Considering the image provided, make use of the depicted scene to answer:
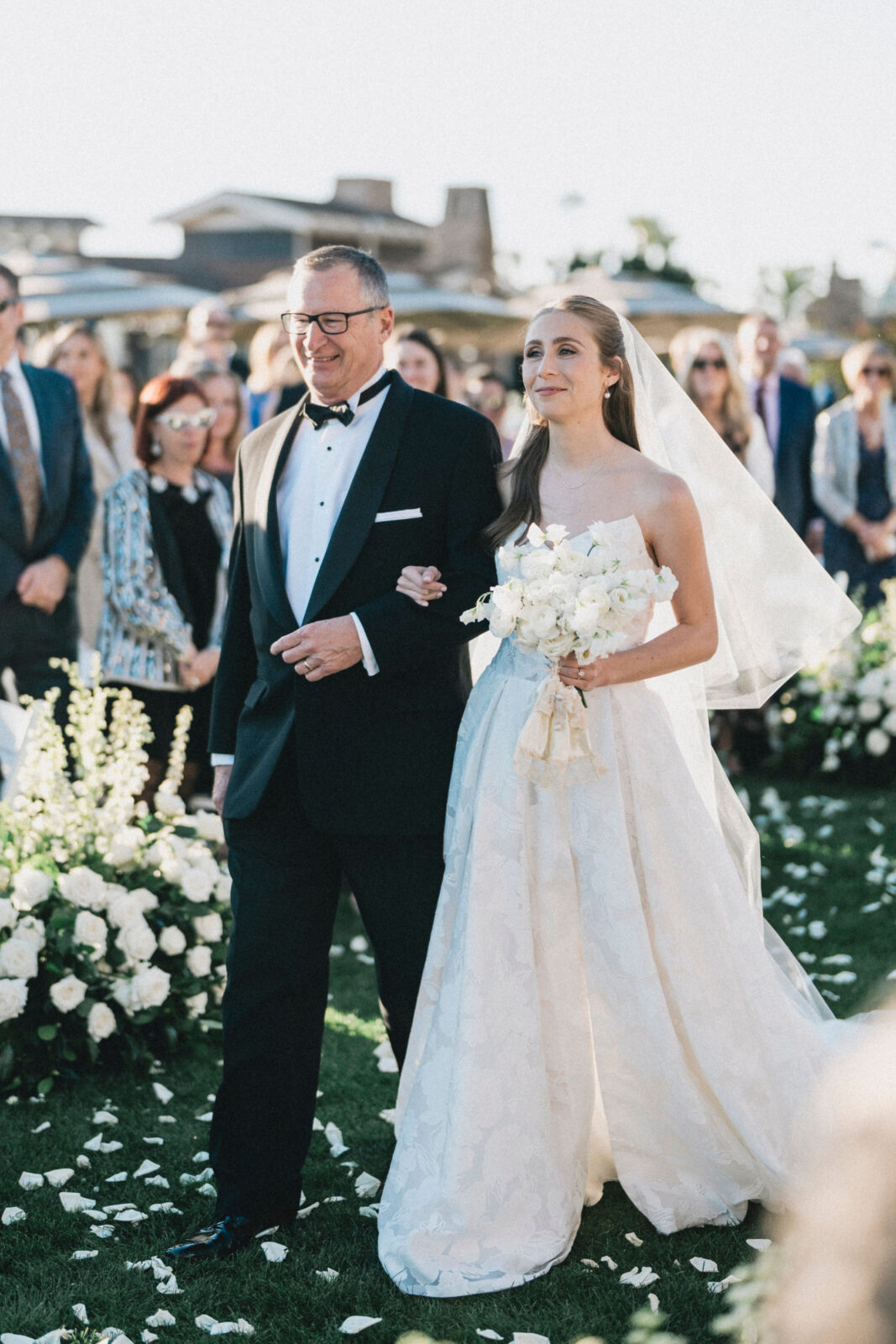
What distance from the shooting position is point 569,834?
385 centimetres

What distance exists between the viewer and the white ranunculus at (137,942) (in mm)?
5133

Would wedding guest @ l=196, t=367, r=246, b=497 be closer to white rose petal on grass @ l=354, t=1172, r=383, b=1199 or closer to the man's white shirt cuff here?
the man's white shirt cuff

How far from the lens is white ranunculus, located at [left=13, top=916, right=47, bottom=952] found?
504 centimetres

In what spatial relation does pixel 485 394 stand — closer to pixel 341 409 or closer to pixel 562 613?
pixel 341 409

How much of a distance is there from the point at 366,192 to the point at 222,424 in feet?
146

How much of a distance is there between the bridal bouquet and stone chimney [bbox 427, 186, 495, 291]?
47.9 m

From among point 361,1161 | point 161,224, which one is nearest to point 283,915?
point 361,1161

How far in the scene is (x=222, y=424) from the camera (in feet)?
24.9

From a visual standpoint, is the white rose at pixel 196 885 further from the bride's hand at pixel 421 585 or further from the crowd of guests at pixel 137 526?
the bride's hand at pixel 421 585

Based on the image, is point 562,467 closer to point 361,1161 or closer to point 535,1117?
point 535,1117

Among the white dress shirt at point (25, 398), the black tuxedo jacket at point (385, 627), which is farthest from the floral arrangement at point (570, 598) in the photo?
the white dress shirt at point (25, 398)

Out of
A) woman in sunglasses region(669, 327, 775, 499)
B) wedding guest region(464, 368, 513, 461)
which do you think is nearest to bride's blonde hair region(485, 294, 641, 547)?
woman in sunglasses region(669, 327, 775, 499)

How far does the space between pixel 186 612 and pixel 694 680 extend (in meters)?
3.04

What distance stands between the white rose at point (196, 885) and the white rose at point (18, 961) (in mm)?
625
